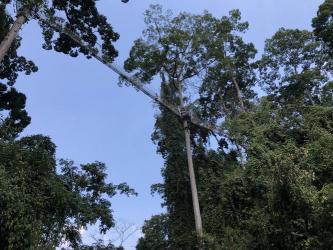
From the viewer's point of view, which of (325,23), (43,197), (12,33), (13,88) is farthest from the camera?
(325,23)

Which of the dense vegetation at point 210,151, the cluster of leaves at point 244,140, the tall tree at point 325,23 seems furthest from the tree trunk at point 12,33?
the tall tree at point 325,23

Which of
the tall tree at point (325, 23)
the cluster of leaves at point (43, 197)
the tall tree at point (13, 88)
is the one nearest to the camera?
the cluster of leaves at point (43, 197)

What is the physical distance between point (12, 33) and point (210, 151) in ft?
42.5

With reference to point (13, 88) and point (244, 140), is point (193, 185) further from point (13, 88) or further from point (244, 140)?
point (13, 88)

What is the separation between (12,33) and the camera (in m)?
15.3

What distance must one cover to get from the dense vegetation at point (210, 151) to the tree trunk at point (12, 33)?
9cm

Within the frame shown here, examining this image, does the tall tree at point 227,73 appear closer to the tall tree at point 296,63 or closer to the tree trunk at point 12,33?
the tall tree at point 296,63

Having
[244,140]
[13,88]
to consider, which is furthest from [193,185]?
[13,88]

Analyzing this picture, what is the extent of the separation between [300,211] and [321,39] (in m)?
14.4

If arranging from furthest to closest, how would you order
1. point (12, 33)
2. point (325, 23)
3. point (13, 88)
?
point (325, 23) < point (13, 88) < point (12, 33)

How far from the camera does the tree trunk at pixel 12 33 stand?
1472 cm

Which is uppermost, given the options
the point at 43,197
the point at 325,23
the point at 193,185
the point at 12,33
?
the point at 325,23

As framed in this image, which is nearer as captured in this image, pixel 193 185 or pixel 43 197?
pixel 43 197

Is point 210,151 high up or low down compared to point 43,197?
up
